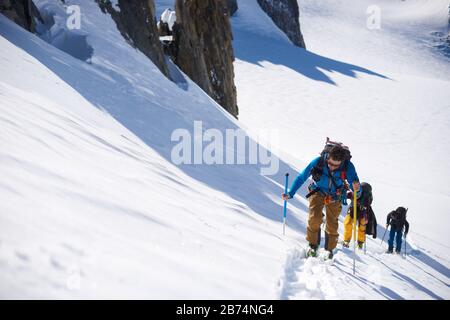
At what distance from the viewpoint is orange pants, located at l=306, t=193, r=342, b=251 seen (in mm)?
5445

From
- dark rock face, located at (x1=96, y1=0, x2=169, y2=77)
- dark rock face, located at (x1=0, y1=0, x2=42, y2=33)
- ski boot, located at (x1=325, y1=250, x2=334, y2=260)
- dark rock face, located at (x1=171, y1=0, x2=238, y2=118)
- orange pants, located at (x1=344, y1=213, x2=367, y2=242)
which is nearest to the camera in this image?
ski boot, located at (x1=325, y1=250, x2=334, y2=260)

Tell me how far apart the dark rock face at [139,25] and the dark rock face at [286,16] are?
49.7 metres

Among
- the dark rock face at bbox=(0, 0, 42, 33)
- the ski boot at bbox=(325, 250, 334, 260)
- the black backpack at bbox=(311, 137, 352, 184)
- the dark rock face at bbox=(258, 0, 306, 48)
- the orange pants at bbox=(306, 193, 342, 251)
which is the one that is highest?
the dark rock face at bbox=(258, 0, 306, 48)

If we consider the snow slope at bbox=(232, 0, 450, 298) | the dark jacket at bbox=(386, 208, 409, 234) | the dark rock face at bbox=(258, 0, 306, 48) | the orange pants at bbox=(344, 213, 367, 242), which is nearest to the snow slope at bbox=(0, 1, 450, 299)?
the snow slope at bbox=(232, 0, 450, 298)

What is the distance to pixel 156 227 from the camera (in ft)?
12.6

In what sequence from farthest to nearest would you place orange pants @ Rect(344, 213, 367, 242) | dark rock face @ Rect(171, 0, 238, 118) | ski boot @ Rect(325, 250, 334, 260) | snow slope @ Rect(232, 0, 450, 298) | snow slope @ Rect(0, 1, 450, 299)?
dark rock face @ Rect(171, 0, 238, 118) → snow slope @ Rect(232, 0, 450, 298) → orange pants @ Rect(344, 213, 367, 242) → ski boot @ Rect(325, 250, 334, 260) → snow slope @ Rect(0, 1, 450, 299)

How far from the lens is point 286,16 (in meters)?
62.2

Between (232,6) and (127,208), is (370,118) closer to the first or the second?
(127,208)

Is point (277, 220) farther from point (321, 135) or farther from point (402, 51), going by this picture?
point (402, 51)

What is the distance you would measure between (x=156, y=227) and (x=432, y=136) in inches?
1094

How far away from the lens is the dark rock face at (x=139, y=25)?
13797mm

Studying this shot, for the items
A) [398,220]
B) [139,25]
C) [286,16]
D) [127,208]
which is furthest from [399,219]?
[286,16]

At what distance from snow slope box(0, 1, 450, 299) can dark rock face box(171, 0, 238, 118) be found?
6103 mm

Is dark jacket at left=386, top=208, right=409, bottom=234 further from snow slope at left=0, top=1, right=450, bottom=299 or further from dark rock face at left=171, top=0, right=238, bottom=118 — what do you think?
dark rock face at left=171, top=0, right=238, bottom=118
